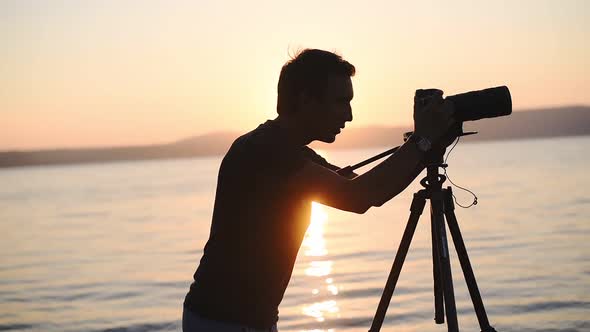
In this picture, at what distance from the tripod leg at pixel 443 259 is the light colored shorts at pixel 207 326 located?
0.86 m

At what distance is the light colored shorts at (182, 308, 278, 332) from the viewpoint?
2.96 m

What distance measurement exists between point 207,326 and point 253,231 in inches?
16.7

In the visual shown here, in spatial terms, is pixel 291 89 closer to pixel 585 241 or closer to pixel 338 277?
pixel 338 277

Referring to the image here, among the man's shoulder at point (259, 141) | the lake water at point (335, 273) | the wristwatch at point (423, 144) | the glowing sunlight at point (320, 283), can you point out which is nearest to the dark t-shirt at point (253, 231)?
the man's shoulder at point (259, 141)

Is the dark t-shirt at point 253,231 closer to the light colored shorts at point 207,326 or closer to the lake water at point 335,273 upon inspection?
the light colored shorts at point 207,326

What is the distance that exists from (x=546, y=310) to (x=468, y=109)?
782 cm

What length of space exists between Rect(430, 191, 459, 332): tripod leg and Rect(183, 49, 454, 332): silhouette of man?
516mm

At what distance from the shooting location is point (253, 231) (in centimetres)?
292

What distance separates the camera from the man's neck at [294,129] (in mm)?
2912

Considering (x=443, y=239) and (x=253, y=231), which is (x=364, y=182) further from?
(x=443, y=239)

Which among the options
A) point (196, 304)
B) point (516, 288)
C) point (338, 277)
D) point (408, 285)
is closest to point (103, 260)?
point (338, 277)

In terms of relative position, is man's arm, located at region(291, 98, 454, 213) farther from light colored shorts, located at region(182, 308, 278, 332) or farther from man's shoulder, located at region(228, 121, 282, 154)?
light colored shorts, located at region(182, 308, 278, 332)

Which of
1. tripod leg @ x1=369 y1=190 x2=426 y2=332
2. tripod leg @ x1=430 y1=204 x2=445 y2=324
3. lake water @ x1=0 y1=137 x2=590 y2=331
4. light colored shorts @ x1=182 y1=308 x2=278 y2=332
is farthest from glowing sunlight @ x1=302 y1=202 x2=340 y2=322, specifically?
light colored shorts @ x1=182 y1=308 x2=278 y2=332

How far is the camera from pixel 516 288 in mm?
11594
